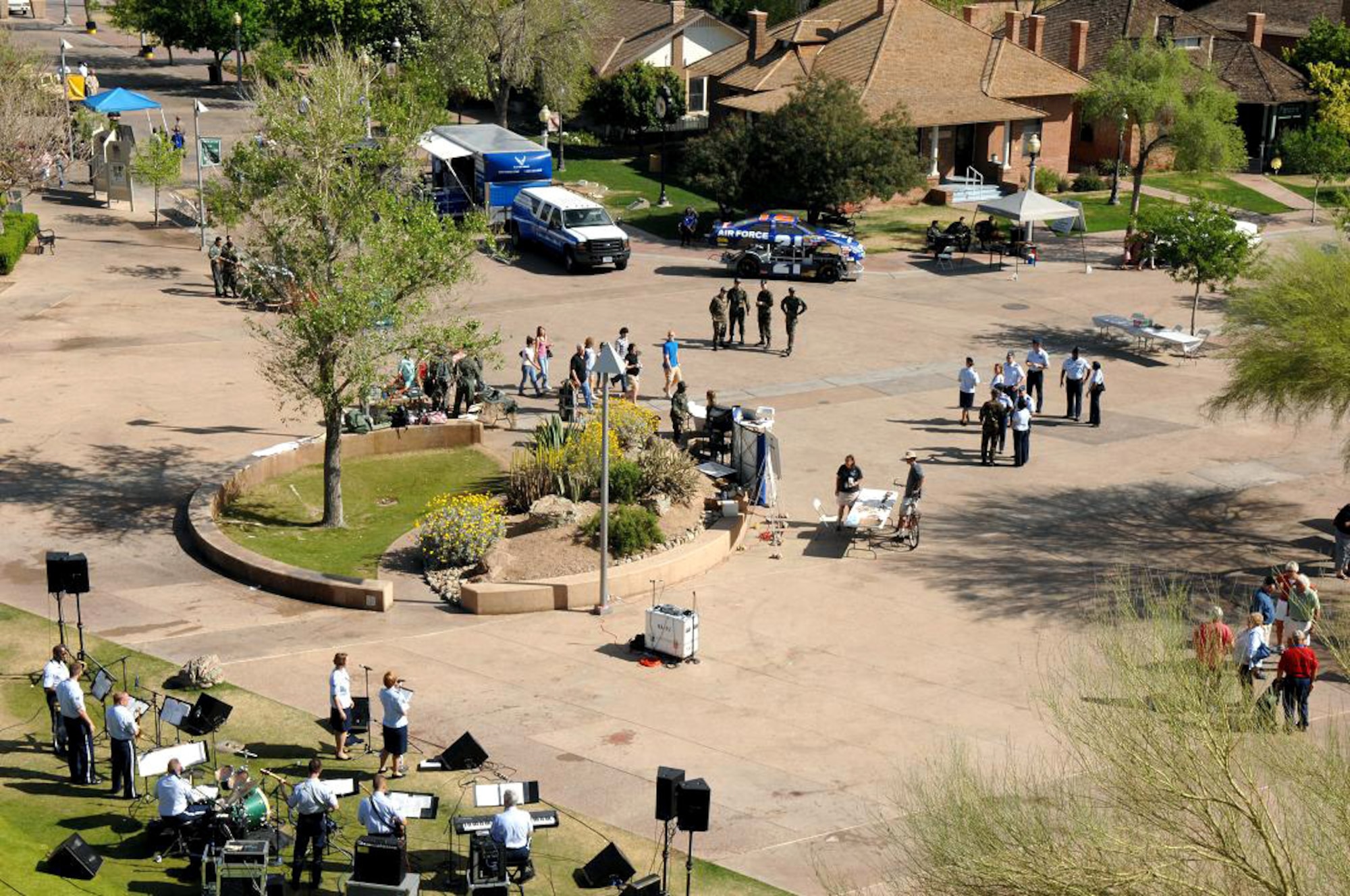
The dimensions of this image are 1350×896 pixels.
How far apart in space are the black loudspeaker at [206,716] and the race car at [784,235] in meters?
27.6

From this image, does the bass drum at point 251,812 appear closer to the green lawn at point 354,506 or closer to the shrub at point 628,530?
the green lawn at point 354,506

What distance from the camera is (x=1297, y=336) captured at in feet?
79.3

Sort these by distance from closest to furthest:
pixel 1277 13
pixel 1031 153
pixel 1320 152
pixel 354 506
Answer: pixel 354 506 → pixel 1031 153 → pixel 1320 152 → pixel 1277 13

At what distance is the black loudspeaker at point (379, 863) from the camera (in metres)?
14.2

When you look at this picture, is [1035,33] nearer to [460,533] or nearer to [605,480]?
[460,533]

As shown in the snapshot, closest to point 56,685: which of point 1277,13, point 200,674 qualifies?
point 200,674

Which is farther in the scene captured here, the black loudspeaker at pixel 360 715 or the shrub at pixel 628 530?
the shrub at pixel 628 530

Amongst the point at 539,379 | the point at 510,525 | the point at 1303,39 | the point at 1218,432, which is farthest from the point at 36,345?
the point at 1303,39

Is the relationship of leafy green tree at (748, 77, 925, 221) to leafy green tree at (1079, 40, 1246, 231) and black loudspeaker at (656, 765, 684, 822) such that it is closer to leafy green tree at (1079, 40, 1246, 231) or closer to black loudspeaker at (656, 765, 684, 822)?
leafy green tree at (1079, 40, 1246, 231)

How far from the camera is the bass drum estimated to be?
15.3 meters

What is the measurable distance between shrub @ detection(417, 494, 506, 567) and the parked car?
19.8 metres

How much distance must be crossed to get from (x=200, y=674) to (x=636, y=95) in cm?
4582

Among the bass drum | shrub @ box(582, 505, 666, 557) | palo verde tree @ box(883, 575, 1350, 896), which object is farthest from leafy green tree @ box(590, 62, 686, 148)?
palo verde tree @ box(883, 575, 1350, 896)

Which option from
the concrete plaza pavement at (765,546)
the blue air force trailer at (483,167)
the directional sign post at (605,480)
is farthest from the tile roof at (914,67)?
the directional sign post at (605,480)
